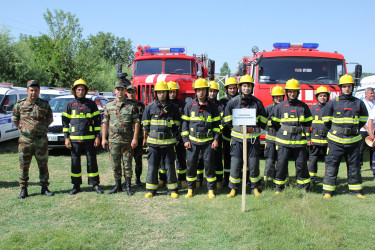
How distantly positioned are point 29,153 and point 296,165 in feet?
15.7

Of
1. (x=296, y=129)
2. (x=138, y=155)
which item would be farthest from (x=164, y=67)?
(x=296, y=129)

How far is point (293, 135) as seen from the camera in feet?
18.2

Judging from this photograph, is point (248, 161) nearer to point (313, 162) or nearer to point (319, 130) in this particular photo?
point (313, 162)

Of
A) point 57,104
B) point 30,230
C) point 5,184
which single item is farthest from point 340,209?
point 57,104

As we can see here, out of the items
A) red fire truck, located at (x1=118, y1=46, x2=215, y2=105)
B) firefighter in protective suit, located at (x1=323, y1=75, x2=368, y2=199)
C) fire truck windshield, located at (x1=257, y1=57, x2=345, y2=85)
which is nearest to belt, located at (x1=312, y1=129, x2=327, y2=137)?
firefighter in protective suit, located at (x1=323, y1=75, x2=368, y2=199)

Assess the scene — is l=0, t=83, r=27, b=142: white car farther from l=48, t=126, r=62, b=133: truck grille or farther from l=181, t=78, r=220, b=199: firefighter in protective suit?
l=181, t=78, r=220, b=199: firefighter in protective suit

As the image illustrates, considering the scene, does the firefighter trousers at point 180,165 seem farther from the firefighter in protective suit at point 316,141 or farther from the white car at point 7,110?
the white car at point 7,110

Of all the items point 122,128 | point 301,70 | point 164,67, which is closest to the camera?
point 122,128

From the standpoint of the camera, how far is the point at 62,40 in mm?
25750

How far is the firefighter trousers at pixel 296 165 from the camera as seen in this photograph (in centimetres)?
560

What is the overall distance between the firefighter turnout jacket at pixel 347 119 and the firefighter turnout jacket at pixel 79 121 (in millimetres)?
4361

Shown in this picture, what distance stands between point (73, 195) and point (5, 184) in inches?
69.7

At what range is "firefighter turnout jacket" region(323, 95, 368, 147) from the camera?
544 cm

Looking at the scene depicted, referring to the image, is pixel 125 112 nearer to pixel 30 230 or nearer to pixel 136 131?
pixel 136 131
